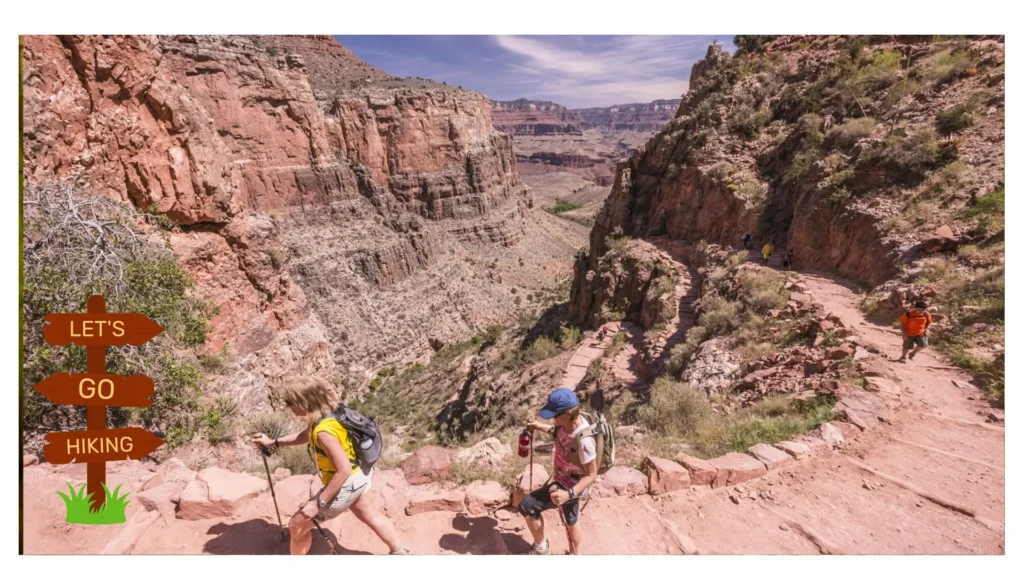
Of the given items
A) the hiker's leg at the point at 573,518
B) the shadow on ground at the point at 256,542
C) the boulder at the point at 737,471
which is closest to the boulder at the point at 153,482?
the shadow on ground at the point at 256,542

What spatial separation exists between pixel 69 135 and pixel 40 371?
17.9ft

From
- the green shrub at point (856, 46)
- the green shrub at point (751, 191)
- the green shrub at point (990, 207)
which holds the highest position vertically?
the green shrub at point (856, 46)

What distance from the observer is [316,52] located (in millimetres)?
41906

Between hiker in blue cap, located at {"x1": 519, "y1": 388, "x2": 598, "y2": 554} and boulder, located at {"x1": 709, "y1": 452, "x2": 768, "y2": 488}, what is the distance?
213 cm

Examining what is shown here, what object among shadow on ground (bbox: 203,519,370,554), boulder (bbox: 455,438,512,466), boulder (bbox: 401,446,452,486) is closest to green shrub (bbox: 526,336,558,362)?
boulder (bbox: 455,438,512,466)

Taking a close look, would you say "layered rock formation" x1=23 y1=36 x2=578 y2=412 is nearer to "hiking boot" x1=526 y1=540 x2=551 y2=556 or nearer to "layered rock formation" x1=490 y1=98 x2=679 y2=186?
"hiking boot" x1=526 y1=540 x2=551 y2=556

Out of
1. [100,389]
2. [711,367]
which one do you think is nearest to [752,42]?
[711,367]

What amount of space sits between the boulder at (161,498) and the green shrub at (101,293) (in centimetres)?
209

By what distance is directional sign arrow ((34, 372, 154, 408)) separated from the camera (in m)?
4.64

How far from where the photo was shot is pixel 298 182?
105 feet

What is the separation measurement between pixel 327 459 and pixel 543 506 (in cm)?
196

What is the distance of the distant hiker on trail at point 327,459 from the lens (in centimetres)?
355

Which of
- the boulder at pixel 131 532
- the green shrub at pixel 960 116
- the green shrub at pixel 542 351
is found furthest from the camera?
the green shrub at pixel 542 351

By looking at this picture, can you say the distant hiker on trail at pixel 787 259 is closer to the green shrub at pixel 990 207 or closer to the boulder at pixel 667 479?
the green shrub at pixel 990 207
